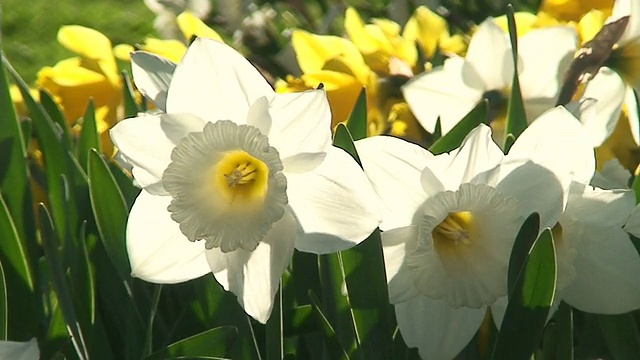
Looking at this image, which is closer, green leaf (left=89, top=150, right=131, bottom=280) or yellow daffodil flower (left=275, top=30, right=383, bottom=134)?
green leaf (left=89, top=150, right=131, bottom=280)

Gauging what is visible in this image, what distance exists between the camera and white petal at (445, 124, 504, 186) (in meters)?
0.61

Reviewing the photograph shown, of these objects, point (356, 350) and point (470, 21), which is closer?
point (356, 350)

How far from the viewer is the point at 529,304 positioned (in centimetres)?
61

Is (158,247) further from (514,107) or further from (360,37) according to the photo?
(360,37)

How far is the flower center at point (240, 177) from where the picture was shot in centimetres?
65

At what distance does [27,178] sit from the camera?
35.0 inches

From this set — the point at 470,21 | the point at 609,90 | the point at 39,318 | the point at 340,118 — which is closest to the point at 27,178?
the point at 39,318

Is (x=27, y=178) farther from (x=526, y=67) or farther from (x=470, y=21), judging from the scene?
(x=470, y=21)

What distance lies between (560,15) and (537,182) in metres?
0.47

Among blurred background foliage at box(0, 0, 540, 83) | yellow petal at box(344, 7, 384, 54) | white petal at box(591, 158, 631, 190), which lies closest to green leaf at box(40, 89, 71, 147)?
yellow petal at box(344, 7, 384, 54)

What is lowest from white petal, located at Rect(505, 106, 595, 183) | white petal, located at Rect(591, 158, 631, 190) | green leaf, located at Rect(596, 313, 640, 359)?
green leaf, located at Rect(596, 313, 640, 359)

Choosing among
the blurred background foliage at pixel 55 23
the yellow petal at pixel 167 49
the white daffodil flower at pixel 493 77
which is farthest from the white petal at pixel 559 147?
the blurred background foliage at pixel 55 23

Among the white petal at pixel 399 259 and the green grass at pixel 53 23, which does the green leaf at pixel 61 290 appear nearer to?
the white petal at pixel 399 259

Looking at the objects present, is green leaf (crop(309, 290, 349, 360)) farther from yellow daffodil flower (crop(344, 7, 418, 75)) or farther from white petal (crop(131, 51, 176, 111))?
yellow daffodil flower (crop(344, 7, 418, 75))
